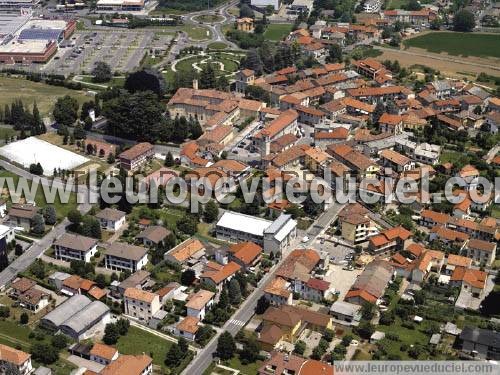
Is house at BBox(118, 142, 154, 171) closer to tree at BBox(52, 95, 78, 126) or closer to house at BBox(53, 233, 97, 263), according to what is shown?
tree at BBox(52, 95, 78, 126)

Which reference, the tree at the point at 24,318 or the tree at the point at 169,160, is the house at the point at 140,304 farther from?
the tree at the point at 169,160

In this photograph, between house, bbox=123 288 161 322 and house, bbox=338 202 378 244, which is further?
house, bbox=338 202 378 244

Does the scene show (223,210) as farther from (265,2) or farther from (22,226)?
(265,2)

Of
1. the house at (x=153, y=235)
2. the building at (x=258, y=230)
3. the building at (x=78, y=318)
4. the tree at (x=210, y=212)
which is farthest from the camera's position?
the tree at (x=210, y=212)

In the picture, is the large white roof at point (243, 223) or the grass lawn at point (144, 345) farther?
the large white roof at point (243, 223)

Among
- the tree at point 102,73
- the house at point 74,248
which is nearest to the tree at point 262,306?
the house at point 74,248

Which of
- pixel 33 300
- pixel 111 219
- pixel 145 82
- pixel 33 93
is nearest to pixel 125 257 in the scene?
pixel 111 219

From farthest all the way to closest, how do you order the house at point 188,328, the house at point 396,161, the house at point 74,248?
the house at point 396,161 < the house at point 74,248 < the house at point 188,328

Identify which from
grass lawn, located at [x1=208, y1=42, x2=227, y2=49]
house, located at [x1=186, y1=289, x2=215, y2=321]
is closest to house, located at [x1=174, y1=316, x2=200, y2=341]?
house, located at [x1=186, y1=289, x2=215, y2=321]
